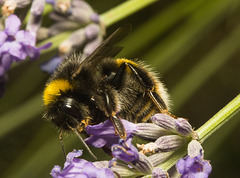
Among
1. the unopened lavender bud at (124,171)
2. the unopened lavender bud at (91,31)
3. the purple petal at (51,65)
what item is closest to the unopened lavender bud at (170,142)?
the unopened lavender bud at (124,171)

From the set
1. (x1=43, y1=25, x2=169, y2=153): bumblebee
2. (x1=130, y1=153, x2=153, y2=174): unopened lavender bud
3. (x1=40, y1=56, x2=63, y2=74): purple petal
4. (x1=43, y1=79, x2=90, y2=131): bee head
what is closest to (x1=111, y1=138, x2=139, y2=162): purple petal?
(x1=130, y1=153, x2=153, y2=174): unopened lavender bud

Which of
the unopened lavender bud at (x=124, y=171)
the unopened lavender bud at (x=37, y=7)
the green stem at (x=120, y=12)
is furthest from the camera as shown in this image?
the green stem at (x=120, y=12)

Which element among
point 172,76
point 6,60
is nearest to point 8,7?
point 6,60

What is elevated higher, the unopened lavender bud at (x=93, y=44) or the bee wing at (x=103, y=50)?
the bee wing at (x=103, y=50)

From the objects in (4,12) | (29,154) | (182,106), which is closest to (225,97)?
(182,106)

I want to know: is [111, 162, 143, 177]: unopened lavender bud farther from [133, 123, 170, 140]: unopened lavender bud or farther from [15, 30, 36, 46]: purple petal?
[15, 30, 36, 46]: purple petal

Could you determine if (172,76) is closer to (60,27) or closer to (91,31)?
(91,31)

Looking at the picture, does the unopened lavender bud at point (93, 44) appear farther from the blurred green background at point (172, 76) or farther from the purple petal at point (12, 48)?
the purple petal at point (12, 48)

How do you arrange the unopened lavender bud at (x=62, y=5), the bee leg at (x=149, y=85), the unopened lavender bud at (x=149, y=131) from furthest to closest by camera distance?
the unopened lavender bud at (x=62, y=5) → the bee leg at (x=149, y=85) → the unopened lavender bud at (x=149, y=131)

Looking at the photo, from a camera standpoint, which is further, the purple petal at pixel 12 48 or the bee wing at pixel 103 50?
the purple petal at pixel 12 48
